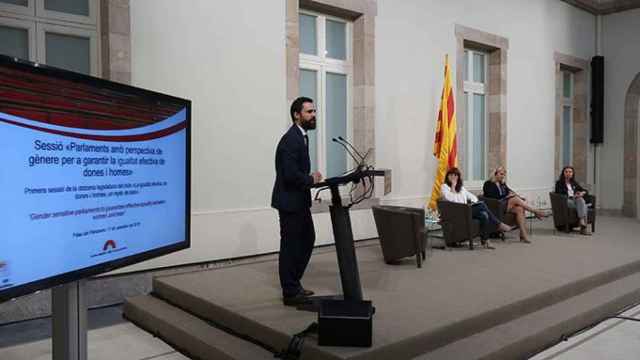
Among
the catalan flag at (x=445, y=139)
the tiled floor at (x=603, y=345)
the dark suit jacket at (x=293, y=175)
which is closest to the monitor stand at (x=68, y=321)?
the dark suit jacket at (x=293, y=175)

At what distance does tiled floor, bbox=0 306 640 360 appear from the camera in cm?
340

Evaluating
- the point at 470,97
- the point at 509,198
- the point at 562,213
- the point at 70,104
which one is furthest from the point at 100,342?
the point at 470,97

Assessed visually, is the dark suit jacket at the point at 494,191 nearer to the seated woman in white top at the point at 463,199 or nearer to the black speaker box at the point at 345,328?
the seated woman in white top at the point at 463,199

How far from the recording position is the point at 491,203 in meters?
6.66

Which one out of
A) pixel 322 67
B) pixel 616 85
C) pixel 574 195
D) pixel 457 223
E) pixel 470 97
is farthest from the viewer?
pixel 616 85

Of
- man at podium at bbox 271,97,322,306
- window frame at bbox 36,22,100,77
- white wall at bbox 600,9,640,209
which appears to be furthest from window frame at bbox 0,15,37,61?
white wall at bbox 600,9,640,209

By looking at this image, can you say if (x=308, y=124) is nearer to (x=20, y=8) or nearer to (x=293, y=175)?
(x=293, y=175)

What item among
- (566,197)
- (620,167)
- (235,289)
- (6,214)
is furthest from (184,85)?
(620,167)

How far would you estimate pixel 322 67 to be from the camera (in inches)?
254

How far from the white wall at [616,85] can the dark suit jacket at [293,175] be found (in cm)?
940

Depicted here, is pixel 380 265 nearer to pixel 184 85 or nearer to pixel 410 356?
pixel 410 356

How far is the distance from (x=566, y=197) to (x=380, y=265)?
368 centimetres

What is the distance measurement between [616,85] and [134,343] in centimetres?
1047

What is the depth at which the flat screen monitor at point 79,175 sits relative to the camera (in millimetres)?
1514
